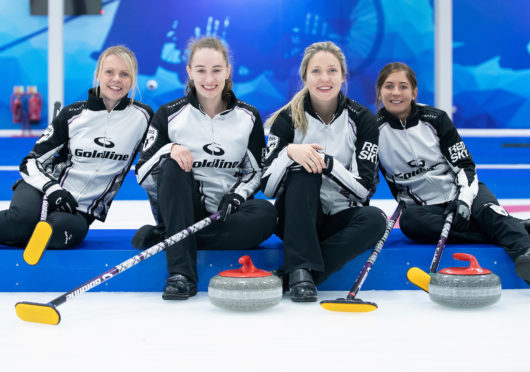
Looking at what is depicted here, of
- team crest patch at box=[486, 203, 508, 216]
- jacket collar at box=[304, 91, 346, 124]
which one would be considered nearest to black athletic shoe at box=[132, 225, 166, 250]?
jacket collar at box=[304, 91, 346, 124]

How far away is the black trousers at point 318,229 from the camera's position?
73.0 inches

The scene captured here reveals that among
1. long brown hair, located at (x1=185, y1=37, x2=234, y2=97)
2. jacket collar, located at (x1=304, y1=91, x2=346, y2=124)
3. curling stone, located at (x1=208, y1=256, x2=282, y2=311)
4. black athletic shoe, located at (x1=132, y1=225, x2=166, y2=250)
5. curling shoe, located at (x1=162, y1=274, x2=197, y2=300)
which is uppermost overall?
long brown hair, located at (x1=185, y1=37, x2=234, y2=97)

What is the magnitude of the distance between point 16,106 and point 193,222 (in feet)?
23.9

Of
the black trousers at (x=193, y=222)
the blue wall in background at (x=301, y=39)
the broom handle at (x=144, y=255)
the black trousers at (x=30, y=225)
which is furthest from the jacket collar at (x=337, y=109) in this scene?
the blue wall in background at (x=301, y=39)

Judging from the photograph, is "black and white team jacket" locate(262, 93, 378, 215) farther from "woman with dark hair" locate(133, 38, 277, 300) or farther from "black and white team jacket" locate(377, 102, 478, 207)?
"black and white team jacket" locate(377, 102, 478, 207)

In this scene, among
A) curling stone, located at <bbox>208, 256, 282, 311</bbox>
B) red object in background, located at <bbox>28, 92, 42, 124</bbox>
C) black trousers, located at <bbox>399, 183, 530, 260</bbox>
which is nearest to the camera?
curling stone, located at <bbox>208, 256, 282, 311</bbox>

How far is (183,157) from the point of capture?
1.93m

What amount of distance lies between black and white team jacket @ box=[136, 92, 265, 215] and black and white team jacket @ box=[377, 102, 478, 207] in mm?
521

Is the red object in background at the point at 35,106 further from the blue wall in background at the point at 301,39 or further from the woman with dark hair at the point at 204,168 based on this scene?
the woman with dark hair at the point at 204,168

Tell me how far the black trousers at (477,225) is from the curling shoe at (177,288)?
0.83 m

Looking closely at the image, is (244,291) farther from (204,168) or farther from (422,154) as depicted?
(422,154)

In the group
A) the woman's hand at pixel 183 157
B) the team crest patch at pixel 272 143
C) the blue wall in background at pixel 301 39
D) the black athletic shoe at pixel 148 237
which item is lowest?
the black athletic shoe at pixel 148 237

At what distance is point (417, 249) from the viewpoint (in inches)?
81.0

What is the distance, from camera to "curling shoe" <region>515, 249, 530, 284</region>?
6.01 ft
